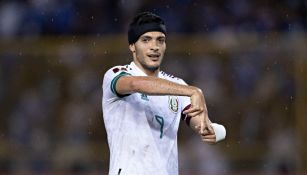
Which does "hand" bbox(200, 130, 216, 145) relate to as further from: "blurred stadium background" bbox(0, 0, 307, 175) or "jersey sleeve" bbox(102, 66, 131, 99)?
"blurred stadium background" bbox(0, 0, 307, 175)

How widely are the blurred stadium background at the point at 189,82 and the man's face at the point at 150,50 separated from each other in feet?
23.7

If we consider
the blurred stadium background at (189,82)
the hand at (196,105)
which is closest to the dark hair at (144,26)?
the hand at (196,105)

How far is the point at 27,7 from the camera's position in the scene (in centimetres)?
1653

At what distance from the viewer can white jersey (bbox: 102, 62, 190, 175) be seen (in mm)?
6895

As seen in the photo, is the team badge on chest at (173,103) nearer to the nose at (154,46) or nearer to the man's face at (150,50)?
the man's face at (150,50)

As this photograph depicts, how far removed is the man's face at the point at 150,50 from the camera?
23.1 feet

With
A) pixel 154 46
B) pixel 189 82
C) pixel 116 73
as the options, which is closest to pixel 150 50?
pixel 154 46

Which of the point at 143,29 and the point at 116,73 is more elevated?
the point at 143,29

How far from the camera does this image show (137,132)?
6918mm

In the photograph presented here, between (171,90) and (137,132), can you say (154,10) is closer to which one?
(137,132)

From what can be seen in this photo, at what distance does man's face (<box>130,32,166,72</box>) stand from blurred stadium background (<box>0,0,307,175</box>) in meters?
7.24

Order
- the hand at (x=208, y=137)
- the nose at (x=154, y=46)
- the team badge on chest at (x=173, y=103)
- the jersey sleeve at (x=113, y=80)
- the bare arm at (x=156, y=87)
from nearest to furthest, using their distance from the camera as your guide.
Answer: the bare arm at (x=156, y=87) → the hand at (x=208, y=137) → the jersey sleeve at (x=113, y=80) → the nose at (x=154, y=46) → the team badge on chest at (x=173, y=103)

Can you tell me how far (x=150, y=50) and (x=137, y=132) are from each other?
59 centimetres

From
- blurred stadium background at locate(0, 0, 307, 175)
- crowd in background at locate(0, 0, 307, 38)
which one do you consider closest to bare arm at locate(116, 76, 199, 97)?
blurred stadium background at locate(0, 0, 307, 175)
